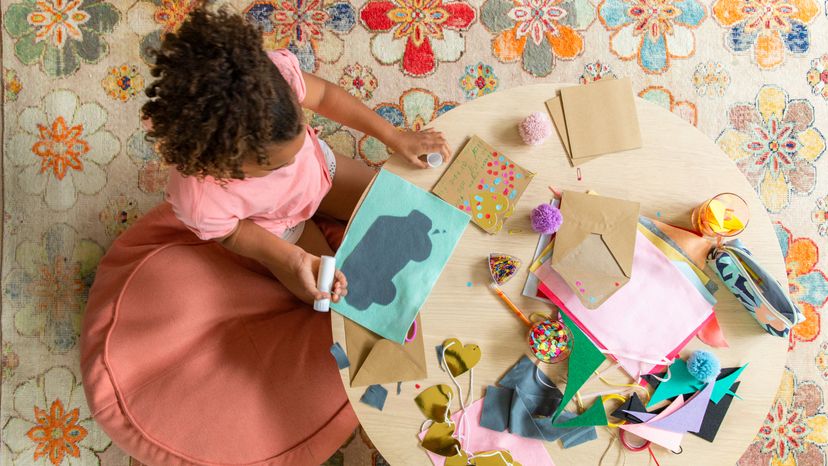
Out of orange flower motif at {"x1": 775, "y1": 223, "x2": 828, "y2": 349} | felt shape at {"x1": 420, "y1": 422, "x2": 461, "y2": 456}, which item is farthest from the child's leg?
orange flower motif at {"x1": 775, "y1": 223, "x2": 828, "y2": 349}

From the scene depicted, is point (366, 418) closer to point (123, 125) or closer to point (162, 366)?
point (162, 366)

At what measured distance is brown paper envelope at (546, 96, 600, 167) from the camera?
2.74 ft

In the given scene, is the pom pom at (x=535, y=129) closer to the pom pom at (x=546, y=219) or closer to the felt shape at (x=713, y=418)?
the pom pom at (x=546, y=219)

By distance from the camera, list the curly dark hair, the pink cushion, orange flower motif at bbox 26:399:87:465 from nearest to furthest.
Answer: the curly dark hair < the pink cushion < orange flower motif at bbox 26:399:87:465

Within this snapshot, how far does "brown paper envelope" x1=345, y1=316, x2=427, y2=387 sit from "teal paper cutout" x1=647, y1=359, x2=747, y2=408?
341 mm

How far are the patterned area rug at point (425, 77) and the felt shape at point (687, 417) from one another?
662 millimetres

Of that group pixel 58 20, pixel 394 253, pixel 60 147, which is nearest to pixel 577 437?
pixel 394 253

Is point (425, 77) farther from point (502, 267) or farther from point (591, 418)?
point (591, 418)

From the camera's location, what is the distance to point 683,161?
84 cm

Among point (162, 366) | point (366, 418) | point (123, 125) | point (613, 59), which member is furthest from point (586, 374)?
point (123, 125)

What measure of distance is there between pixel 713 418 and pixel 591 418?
19 cm

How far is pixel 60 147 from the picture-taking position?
4.23ft

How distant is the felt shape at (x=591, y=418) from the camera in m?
0.76

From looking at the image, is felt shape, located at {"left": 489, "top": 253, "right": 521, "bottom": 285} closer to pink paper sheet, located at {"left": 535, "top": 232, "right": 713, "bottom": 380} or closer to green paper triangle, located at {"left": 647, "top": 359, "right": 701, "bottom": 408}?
pink paper sheet, located at {"left": 535, "top": 232, "right": 713, "bottom": 380}
